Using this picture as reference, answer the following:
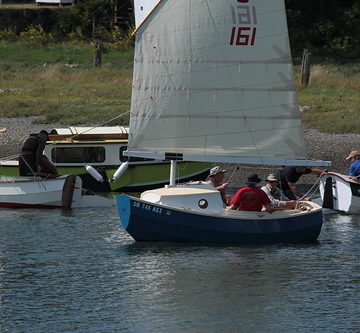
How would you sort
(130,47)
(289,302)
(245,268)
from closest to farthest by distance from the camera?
(289,302) < (245,268) < (130,47)

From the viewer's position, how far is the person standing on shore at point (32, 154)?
35344mm

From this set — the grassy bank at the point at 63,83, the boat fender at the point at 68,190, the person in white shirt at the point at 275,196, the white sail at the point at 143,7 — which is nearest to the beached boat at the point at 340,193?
the person in white shirt at the point at 275,196

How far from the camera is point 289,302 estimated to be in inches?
946

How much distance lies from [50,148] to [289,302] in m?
16.3

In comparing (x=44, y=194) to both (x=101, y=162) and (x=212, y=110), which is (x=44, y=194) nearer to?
(x=101, y=162)

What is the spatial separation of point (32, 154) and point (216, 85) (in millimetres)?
9202

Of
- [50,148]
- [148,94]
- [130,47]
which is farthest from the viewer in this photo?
[130,47]

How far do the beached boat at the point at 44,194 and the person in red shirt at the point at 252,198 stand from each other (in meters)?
8.50

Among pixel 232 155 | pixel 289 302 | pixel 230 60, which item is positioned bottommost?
pixel 289 302

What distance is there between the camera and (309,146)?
43.4 meters

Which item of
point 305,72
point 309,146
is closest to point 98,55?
point 305,72

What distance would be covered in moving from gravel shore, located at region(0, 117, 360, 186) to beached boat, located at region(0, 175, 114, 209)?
6.63 meters

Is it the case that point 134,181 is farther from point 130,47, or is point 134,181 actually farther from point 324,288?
point 130,47

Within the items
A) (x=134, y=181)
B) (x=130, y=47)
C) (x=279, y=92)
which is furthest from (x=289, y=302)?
(x=130, y=47)
